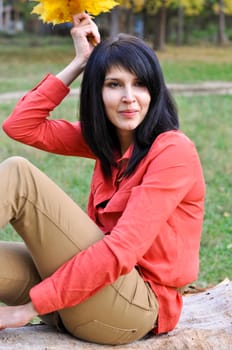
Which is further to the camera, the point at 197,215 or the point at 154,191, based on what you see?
the point at 197,215

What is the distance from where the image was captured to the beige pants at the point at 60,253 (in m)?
2.58

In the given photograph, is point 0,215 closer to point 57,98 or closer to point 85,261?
point 85,261

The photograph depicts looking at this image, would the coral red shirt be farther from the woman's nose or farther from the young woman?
the woman's nose

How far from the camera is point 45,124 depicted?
3.21 m

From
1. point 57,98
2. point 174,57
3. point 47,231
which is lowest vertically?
point 174,57

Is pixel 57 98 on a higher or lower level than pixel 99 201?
higher

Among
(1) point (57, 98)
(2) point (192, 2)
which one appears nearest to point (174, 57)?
(2) point (192, 2)

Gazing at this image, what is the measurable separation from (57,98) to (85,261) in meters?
0.86

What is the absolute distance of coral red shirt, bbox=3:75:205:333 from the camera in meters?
2.57

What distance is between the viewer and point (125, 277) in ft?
8.78

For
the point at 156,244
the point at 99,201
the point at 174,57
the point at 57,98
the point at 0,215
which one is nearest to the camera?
the point at 0,215

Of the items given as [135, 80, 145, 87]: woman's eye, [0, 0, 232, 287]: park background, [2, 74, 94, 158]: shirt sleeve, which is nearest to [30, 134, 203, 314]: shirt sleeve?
[135, 80, 145, 87]: woman's eye

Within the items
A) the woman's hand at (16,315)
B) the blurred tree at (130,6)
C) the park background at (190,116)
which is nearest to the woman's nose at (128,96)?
the woman's hand at (16,315)

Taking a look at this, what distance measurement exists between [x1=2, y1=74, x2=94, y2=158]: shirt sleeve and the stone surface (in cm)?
76
